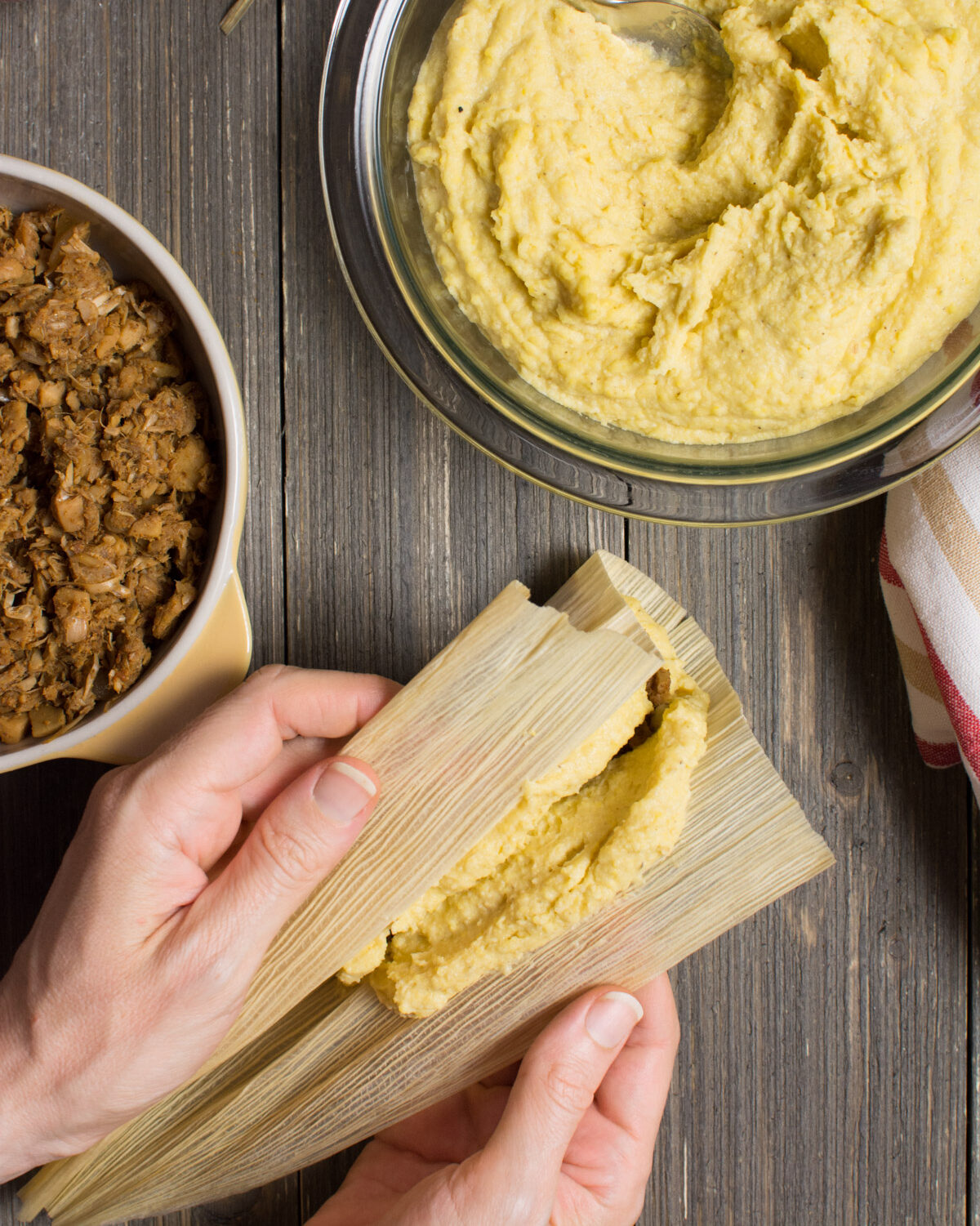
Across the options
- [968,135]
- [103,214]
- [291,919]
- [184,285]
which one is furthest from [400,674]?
[968,135]

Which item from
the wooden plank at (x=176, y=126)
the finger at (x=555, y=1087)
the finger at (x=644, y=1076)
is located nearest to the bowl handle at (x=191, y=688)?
the wooden plank at (x=176, y=126)

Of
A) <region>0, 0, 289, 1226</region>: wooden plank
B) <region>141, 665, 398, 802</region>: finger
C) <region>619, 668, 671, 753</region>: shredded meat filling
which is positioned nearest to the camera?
<region>141, 665, 398, 802</region>: finger

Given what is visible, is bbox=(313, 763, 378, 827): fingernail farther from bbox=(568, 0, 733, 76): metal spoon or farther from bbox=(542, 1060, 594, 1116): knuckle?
bbox=(568, 0, 733, 76): metal spoon

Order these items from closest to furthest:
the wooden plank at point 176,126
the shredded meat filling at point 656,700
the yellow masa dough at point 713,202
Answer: the yellow masa dough at point 713,202 < the shredded meat filling at point 656,700 < the wooden plank at point 176,126

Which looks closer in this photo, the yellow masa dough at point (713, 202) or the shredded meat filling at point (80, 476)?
the yellow masa dough at point (713, 202)

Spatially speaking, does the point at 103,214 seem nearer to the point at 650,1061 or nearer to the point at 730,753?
the point at 730,753

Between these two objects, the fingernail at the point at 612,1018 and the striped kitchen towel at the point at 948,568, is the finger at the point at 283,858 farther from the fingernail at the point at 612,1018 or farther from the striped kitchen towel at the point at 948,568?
the striped kitchen towel at the point at 948,568

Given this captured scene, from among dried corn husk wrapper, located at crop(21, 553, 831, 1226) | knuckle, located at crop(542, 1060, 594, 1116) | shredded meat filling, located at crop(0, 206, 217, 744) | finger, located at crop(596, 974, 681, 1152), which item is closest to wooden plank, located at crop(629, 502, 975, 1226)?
finger, located at crop(596, 974, 681, 1152)

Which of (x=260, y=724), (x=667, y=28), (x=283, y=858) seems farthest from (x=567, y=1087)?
(x=667, y=28)
